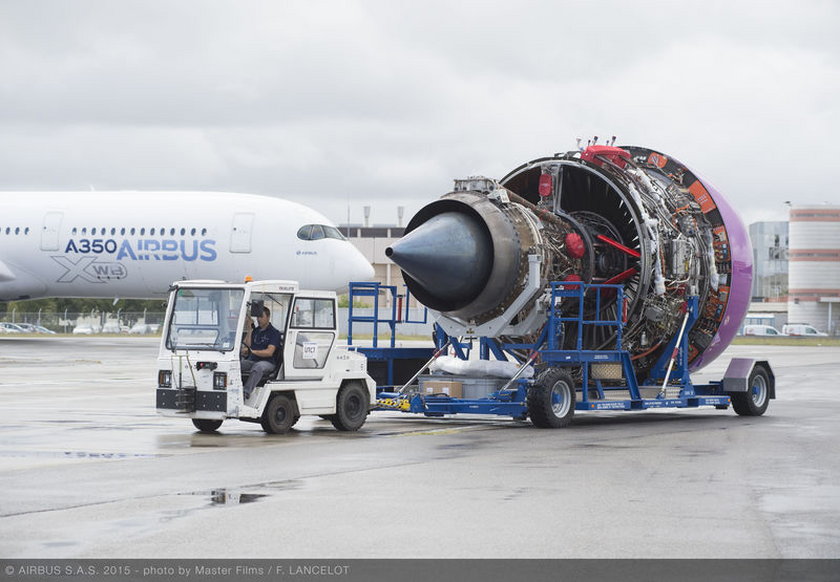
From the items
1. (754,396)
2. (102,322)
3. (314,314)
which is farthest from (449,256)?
(102,322)

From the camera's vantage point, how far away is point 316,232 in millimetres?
44719

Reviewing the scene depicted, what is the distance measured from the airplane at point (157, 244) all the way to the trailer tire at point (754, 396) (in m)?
23.1

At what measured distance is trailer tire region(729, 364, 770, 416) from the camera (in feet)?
74.0

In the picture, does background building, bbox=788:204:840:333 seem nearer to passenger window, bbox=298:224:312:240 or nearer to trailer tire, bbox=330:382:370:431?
passenger window, bbox=298:224:312:240

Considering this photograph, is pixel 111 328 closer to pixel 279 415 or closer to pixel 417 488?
pixel 279 415

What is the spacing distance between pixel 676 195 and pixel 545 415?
5144mm

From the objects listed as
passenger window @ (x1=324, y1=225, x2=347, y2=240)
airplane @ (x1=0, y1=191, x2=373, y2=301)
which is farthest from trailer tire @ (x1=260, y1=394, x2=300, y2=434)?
passenger window @ (x1=324, y1=225, x2=347, y2=240)

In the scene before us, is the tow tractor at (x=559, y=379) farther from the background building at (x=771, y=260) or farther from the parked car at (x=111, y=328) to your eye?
the background building at (x=771, y=260)

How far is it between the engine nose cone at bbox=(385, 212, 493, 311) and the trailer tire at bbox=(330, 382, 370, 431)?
1.83 metres

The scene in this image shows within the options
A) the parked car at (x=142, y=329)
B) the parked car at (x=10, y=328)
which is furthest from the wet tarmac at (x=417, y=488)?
the parked car at (x=10, y=328)

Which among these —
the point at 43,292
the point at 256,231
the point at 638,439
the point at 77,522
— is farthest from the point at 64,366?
the point at 77,522

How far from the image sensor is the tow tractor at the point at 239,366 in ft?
57.1

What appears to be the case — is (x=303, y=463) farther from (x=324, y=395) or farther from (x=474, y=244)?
(x=474, y=244)

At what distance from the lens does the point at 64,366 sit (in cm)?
3681
